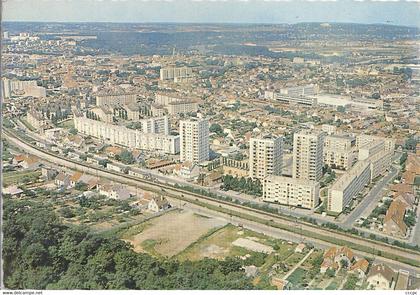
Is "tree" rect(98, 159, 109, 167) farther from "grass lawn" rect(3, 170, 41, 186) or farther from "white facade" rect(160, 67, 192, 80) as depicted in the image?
"white facade" rect(160, 67, 192, 80)

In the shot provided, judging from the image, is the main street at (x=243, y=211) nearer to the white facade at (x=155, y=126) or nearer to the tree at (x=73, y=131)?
the tree at (x=73, y=131)

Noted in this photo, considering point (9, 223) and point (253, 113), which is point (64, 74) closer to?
point (253, 113)

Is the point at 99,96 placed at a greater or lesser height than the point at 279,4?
lesser

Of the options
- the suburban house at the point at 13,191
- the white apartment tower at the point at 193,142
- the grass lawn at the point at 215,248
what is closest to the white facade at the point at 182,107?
the white apartment tower at the point at 193,142

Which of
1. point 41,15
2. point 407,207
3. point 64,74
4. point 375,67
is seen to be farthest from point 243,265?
point 375,67

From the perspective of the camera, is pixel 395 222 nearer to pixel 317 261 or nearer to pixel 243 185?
pixel 317 261

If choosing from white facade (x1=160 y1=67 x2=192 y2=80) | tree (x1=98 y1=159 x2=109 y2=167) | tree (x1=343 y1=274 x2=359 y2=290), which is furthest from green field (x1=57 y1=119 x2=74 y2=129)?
tree (x1=343 y1=274 x2=359 y2=290)
